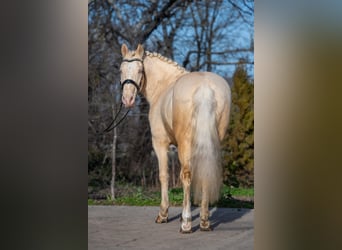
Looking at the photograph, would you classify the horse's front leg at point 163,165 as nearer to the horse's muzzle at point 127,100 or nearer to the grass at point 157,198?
the horse's muzzle at point 127,100

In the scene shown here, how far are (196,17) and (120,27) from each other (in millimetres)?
1163

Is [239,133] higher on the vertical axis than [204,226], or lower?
higher

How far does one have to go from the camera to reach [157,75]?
4359mm

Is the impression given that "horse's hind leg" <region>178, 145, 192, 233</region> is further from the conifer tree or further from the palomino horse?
the conifer tree

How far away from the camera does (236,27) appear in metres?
7.73

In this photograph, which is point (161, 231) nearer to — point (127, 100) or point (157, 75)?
point (127, 100)

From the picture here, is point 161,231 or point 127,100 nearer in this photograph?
point 161,231

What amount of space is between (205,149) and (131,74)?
3.61ft

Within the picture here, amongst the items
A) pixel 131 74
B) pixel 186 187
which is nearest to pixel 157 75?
pixel 131 74

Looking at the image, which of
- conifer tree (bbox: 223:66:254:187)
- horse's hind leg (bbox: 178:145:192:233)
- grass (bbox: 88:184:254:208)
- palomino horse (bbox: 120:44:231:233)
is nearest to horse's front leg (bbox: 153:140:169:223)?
palomino horse (bbox: 120:44:231:233)

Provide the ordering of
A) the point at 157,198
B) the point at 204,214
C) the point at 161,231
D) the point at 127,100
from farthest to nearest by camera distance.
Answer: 1. the point at 157,198
2. the point at 127,100
3. the point at 161,231
4. the point at 204,214
